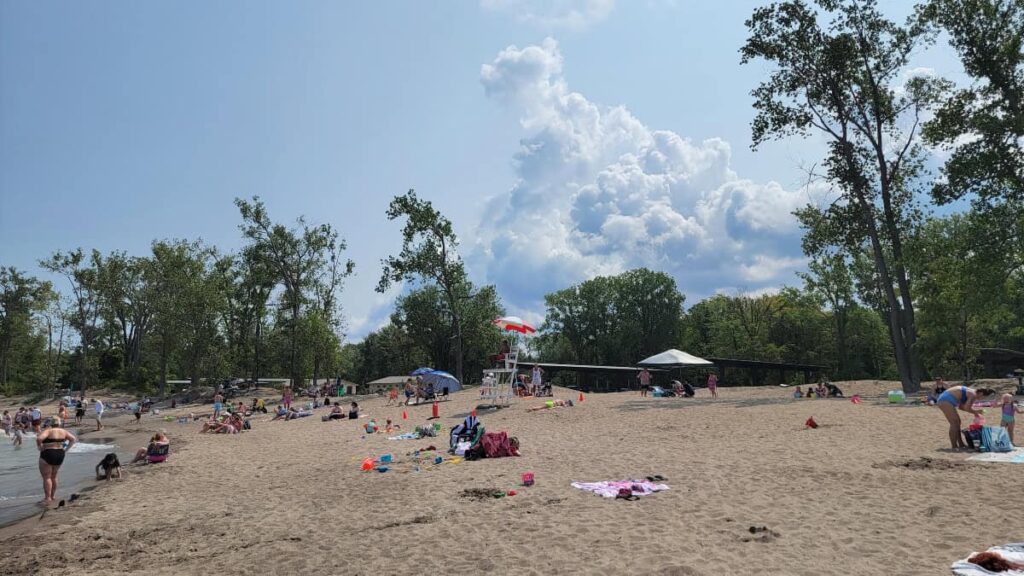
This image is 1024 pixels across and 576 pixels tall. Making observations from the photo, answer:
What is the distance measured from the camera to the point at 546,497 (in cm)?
856

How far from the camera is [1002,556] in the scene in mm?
5117

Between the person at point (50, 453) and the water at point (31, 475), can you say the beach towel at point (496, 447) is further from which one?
the water at point (31, 475)

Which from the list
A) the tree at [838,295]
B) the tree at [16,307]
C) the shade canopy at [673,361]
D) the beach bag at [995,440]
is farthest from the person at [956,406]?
the tree at [16,307]

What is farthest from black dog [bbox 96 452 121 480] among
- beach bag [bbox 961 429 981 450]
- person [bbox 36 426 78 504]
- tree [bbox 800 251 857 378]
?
tree [bbox 800 251 857 378]

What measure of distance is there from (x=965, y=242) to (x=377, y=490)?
2484cm

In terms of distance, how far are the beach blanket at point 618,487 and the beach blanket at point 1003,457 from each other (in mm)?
5548

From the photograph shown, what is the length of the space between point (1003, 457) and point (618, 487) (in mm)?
6594

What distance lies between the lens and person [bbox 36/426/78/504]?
11047mm

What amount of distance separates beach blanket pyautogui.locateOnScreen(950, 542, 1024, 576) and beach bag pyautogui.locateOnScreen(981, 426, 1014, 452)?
5.98 metres

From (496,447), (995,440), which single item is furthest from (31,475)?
(995,440)

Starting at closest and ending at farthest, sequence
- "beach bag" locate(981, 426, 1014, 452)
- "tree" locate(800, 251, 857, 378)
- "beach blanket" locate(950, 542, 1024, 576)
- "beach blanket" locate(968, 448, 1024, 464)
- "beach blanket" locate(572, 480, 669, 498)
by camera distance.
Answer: "beach blanket" locate(950, 542, 1024, 576) < "beach blanket" locate(572, 480, 669, 498) < "beach blanket" locate(968, 448, 1024, 464) < "beach bag" locate(981, 426, 1014, 452) < "tree" locate(800, 251, 857, 378)

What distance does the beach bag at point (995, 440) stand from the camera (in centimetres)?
1030

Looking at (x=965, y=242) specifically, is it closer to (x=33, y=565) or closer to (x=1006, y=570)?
(x=1006, y=570)

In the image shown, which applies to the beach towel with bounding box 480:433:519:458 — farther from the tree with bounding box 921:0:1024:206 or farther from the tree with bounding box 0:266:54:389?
the tree with bounding box 0:266:54:389
